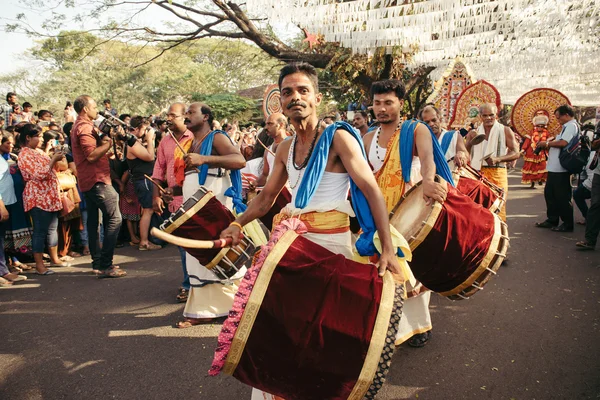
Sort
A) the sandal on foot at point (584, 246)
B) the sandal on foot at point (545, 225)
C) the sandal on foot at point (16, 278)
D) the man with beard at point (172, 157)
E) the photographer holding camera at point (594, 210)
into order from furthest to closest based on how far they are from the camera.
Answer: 1. the sandal on foot at point (545, 225)
2. the sandal on foot at point (584, 246)
3. the photographer holding camera at point (594, 210)
4. the sandal on foot at point (16, 278)
5. the man with beard at point (172, 157)

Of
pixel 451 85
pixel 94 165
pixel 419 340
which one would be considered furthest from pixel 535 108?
pixel 94 165

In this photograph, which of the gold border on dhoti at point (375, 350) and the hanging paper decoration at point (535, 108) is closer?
the gold border on dhoti at point (375, 350)

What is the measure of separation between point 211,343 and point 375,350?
92.8 inches

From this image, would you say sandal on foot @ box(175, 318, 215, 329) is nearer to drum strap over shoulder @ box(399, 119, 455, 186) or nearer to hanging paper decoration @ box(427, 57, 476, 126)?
drum strap over shoulder @ box(399, 119, 455, 186)

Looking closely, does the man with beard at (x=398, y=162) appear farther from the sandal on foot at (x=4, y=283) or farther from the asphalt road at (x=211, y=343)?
the sandal on foot at (x=4, y=283)

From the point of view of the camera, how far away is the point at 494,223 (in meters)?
2.72

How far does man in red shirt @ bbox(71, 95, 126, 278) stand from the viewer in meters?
5.03

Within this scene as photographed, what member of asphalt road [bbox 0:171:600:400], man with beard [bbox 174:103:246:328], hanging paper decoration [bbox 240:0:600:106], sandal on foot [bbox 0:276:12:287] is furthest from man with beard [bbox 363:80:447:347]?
sandal on foot [bbox 0:276:12:287]

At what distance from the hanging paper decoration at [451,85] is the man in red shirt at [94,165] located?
7589 millimetres

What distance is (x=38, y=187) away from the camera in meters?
5.62

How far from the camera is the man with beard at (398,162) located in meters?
3.33

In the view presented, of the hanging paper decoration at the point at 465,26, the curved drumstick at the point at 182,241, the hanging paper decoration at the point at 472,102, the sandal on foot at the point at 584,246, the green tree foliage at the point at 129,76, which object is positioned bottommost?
the sandal on foot at the point at 584,246

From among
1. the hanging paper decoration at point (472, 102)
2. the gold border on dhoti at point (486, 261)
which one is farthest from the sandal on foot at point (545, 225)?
the gold border on dhoti at point (486, 261)

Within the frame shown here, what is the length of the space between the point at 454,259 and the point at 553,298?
2536mm
